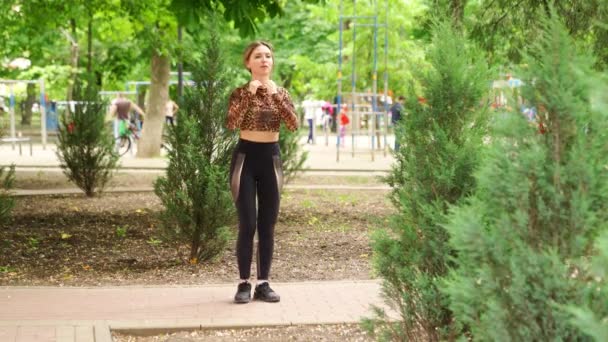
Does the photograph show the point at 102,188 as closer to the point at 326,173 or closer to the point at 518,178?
the point at 326,173

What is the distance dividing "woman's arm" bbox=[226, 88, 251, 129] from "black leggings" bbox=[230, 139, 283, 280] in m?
0.17

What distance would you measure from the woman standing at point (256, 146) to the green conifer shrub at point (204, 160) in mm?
1495

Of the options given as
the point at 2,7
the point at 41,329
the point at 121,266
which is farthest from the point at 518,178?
the point at 2,7

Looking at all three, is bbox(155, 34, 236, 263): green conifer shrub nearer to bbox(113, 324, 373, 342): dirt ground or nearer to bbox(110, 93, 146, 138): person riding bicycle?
bbox(113, 324, 373, 342): dirt ground

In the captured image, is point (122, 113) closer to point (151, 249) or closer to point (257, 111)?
point (151, 249)

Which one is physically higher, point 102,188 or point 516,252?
point 516,252

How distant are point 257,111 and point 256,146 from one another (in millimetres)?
247

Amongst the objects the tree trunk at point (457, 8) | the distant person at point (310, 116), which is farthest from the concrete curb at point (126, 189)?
the distant person at point (310, 116)

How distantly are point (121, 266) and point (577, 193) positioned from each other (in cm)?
682

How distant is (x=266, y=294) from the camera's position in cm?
721

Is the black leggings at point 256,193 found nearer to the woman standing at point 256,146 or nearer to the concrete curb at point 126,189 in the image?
the woman standing at point 256,146

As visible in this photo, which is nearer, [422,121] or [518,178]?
[518,178]

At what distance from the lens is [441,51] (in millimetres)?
4633

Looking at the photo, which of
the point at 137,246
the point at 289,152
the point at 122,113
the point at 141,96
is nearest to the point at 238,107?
the point at 137,246
